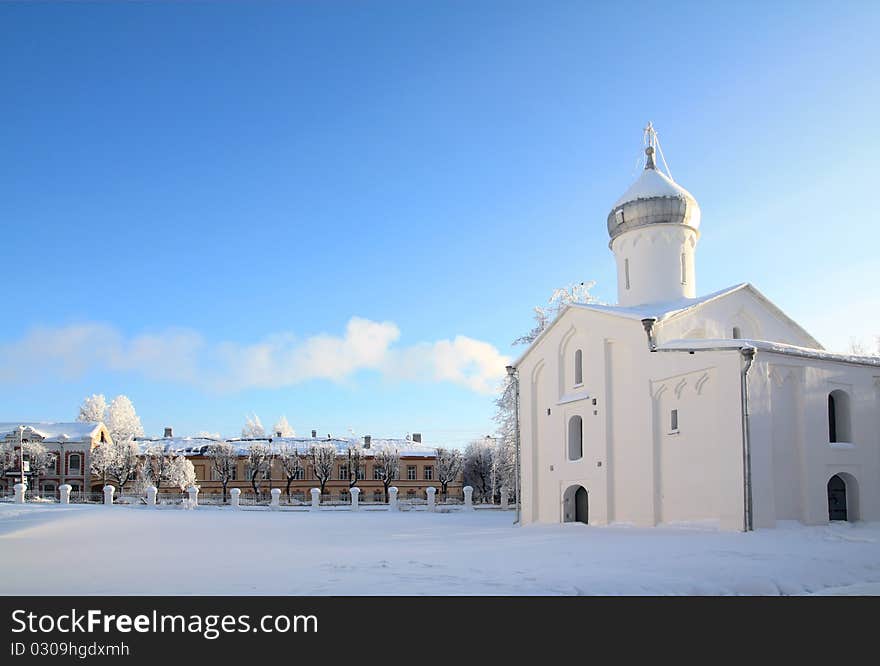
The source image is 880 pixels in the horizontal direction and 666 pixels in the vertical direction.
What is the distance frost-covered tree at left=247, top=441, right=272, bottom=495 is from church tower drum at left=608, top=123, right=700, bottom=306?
125 ft

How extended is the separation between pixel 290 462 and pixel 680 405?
4126 centimetres

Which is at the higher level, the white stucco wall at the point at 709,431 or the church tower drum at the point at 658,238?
the church tower drum at the point at 658,238

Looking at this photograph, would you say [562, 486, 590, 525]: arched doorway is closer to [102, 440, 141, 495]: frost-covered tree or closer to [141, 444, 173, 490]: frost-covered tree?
[141, 444, 173, 490]: frost-covered tree

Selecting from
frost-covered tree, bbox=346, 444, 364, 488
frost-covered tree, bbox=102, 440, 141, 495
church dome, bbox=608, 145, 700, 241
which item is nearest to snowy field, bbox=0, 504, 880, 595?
church dome, bbox=608, 145, 700, 241

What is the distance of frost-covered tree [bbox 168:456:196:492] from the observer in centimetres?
5153

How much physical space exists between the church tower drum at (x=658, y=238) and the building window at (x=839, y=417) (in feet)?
20.1

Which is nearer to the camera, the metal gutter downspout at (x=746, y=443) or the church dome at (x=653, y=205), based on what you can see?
the metal gutter downspout at (x=746, y=443)

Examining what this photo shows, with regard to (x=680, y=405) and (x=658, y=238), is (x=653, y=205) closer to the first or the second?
(x=658, y=238)

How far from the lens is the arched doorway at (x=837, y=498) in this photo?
60.6ft

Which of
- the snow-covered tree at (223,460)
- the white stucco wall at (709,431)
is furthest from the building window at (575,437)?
the snow-covered tree at (223,460)

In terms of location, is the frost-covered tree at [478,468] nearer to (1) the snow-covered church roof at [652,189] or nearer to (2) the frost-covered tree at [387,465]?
(2) the frost-covered tree at [387,465]

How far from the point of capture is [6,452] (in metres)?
50.9

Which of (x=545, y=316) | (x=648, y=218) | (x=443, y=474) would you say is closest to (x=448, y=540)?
(x=648, y=218)
